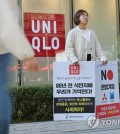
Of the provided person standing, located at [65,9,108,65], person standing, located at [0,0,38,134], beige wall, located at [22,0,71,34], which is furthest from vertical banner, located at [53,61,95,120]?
beige wall, located at [22,0,71,34]

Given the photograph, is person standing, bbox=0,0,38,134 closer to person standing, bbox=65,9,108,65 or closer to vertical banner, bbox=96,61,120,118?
vertical banner, bbox=96,61,120,118

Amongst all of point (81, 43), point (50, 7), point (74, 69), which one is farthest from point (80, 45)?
point (50, 7)

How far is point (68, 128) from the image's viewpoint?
6680 millimetres

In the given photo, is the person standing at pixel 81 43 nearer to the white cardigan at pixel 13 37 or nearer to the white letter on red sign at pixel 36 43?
the white cardigan at pixel 13 37

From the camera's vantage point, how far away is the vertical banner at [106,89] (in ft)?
20.3

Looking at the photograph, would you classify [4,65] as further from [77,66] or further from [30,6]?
[30,6]

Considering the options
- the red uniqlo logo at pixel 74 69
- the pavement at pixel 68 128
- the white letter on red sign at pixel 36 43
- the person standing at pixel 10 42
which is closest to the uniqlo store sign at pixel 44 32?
the white letter on red sign at pixel 36 43

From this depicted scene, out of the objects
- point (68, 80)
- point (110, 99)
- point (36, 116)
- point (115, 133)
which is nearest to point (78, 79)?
point (68, 80)

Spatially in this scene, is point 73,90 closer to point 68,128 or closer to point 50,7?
point 68,128

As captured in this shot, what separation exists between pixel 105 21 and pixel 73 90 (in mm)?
6353

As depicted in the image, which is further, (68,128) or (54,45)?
(54,45)

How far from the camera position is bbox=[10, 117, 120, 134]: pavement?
641cm

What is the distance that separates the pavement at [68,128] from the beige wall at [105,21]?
214 inches

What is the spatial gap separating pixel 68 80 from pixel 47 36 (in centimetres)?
493
